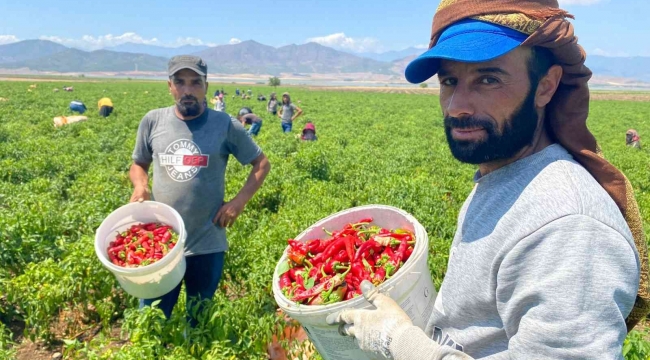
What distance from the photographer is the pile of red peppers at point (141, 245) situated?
126 inches

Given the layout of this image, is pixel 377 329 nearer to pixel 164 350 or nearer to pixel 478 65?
pixel 478 65

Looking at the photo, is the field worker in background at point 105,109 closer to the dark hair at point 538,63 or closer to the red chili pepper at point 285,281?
the red chili pepper at point 285,281

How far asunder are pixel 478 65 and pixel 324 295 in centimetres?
146

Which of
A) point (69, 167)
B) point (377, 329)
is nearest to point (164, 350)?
point (377, 329)

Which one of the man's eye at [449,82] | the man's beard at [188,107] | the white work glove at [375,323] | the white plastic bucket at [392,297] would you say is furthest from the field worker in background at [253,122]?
the man's eye at [449,82]

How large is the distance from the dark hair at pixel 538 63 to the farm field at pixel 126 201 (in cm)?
261

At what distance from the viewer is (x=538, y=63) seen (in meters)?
1.54

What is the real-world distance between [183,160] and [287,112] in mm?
12142

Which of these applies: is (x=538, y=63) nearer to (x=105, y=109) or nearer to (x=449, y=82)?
(x=449, y=82)

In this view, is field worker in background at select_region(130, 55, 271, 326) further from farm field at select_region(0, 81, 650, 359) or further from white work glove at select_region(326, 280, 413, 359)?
white work glove at select_region(326, 280, 413, 359)

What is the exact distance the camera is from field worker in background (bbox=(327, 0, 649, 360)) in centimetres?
115

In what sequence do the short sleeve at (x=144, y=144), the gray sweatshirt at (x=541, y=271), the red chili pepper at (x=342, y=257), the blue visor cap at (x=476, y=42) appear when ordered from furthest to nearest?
the short sleeve at (x=144, y=144) < the red chili pepper at (x=342, y=257) < the blue visor cap at (x=476, y=42) < the gray sweatshirt at (x=541, y=271)

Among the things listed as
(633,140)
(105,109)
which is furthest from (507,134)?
(105,109)

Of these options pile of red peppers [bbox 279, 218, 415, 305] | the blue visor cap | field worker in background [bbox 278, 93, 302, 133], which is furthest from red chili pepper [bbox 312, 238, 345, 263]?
field worker in background [bbox 278, 93, 302, 133]
